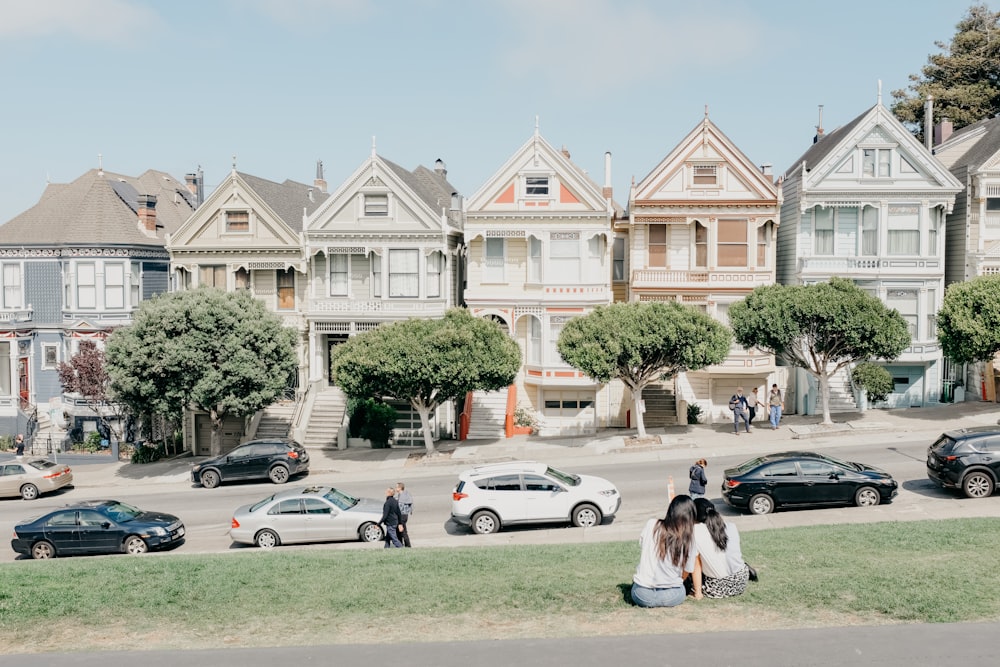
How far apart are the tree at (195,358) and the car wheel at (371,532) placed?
13671 mm

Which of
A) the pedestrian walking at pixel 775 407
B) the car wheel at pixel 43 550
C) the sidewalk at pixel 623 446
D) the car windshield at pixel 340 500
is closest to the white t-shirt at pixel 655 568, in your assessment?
the car windshield at pixel 340 500

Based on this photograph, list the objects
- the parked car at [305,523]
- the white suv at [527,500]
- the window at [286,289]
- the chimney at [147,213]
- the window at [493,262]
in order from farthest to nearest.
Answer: the chimney at [147,213], the window at [286,289], the window at [493,262], the parked car at [305,523], the white suv at [527,500]

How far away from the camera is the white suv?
22266 mm

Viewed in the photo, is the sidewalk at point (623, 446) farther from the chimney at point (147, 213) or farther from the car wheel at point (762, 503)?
the chimney at point (147, 213)

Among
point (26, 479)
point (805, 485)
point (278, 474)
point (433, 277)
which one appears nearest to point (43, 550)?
point (278, 474)

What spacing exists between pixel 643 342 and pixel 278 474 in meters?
13.9

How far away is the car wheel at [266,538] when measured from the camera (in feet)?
74.4

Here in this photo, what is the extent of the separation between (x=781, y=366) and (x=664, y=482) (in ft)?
47.4

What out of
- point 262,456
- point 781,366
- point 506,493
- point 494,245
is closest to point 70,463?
point 262,456

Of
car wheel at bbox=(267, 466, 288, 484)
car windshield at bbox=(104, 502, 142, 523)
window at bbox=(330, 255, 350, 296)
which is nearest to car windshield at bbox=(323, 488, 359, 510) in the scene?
car windshield at bbox=(104, 502, 142, 523)

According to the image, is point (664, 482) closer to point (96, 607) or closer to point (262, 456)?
point (262, 456)

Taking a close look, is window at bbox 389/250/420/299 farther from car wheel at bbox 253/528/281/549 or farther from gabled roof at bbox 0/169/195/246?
car wheel at bbox 253/528/281/549

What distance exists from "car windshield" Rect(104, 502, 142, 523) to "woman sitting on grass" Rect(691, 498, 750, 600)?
16.6 meters

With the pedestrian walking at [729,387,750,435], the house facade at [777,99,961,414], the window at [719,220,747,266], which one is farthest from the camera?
the window at [719,220,747,266]
